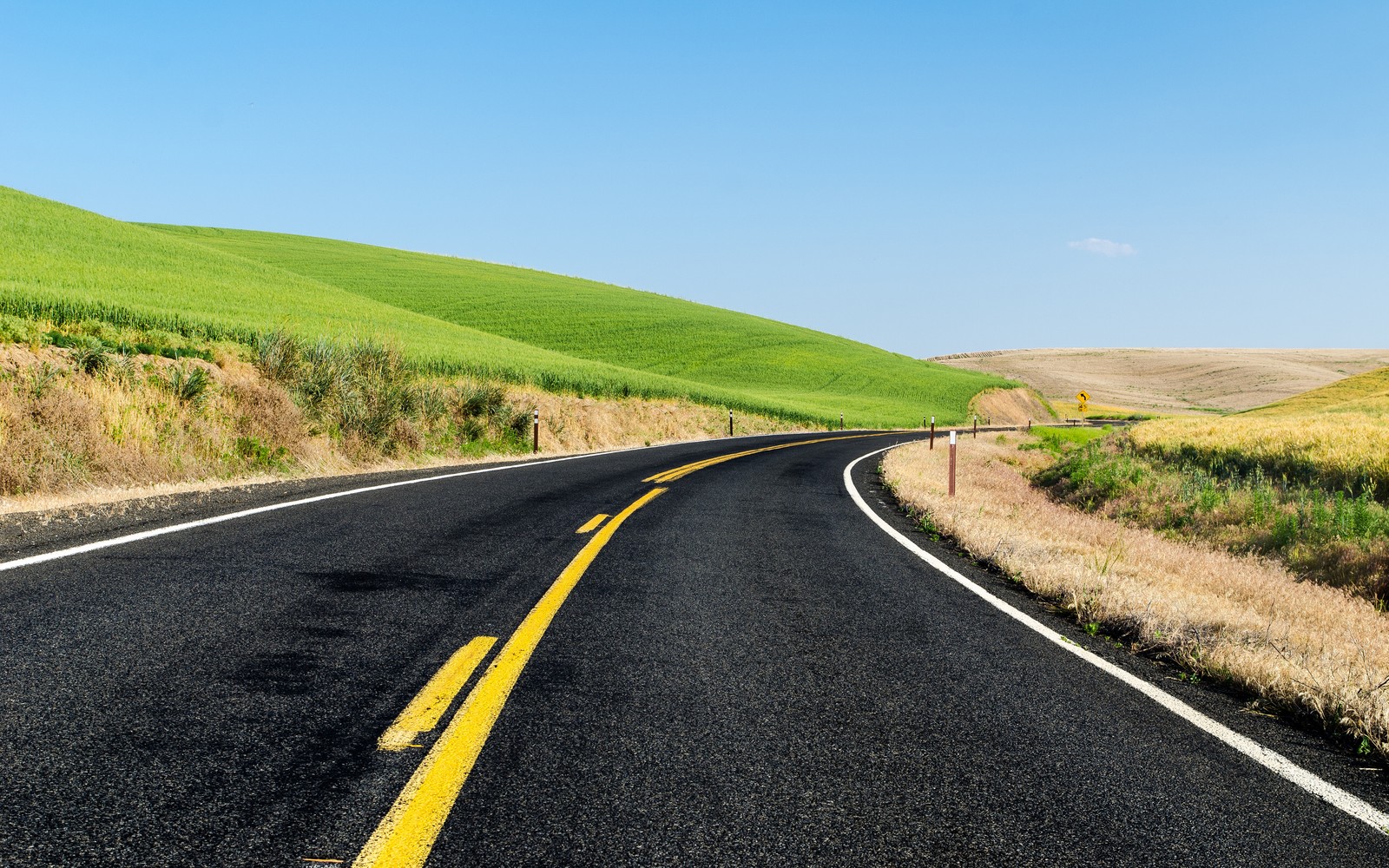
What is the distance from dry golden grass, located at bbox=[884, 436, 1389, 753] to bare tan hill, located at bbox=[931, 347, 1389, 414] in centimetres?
7966

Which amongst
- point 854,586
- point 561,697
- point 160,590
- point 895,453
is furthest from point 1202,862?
point 895,453

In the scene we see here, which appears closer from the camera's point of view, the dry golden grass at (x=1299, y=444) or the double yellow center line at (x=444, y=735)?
the double yellow center line at (x=444, y=735)

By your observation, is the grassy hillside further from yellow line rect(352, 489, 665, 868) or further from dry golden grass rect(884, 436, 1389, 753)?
yellow line rect(352, 489, 665, 868)

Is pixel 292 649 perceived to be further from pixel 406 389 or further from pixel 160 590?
pixel 406 389

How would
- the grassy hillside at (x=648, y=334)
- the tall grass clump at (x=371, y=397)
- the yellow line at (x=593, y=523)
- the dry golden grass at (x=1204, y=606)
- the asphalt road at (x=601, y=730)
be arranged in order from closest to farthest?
the asphalt road at (x=601, y=730) < the dry golden grass at (x=1204, y=606) < the yellow line at (x=593, y=523) < the tall grass clump at (x=371, y=397) < the grassy hillside at (x=648, y=334)

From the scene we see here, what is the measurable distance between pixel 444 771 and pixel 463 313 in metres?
64.7

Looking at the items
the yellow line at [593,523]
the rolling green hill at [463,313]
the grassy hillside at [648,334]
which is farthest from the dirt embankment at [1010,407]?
the yellow line at [593,523]

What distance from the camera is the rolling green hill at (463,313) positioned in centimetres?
2806

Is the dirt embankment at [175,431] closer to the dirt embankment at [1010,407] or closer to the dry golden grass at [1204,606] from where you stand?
the dry golden grass at [1204,606]

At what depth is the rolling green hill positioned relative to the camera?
28.1 m

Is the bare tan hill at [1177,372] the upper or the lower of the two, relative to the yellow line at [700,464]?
upper

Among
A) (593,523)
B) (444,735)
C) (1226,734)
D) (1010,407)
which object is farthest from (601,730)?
(1010,407)

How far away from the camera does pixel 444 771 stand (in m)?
3.26

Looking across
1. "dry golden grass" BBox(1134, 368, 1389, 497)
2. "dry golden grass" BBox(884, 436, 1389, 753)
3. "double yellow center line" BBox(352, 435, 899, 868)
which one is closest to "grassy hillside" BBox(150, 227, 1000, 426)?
"dry golden grass" BBox(1134, 368, 1389, 497)
